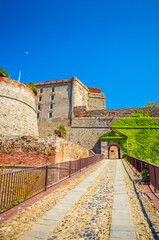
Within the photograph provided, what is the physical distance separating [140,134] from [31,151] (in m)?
21.0

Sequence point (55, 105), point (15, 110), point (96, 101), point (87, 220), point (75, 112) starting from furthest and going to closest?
1. point (96, 101)
2. point (55, 105)
3. point (75, 112)
4. point (15, 110)
5. point (87, 220)

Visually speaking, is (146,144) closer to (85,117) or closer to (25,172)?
(85,117)

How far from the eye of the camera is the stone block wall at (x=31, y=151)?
1213 centimetres

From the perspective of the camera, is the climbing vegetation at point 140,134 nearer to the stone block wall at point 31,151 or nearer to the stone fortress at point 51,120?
the stone fortress at point 51,120

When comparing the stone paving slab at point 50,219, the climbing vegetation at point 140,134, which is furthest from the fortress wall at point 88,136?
the stone paving slab at point 50,219

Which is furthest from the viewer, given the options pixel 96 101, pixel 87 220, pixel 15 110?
pixel 96 101

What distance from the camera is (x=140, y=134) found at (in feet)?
86.7

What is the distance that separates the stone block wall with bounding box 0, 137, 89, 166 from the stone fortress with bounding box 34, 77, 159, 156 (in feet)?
53.4

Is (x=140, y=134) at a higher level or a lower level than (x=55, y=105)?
lower

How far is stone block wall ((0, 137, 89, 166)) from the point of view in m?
12.1

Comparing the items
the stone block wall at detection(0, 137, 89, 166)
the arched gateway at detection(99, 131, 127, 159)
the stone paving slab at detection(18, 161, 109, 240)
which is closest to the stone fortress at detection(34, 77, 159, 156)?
the arched gateway at detection(99, 131, 127, 159)

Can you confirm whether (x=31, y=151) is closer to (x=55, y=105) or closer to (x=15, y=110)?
(x=15, y=110)

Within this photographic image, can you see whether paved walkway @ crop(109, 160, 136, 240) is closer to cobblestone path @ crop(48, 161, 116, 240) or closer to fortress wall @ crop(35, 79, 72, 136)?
cobblestone path @ crop(48, 161, 116, 240)

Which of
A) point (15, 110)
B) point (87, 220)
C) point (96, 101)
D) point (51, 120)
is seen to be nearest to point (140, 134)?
point (96, 101)
